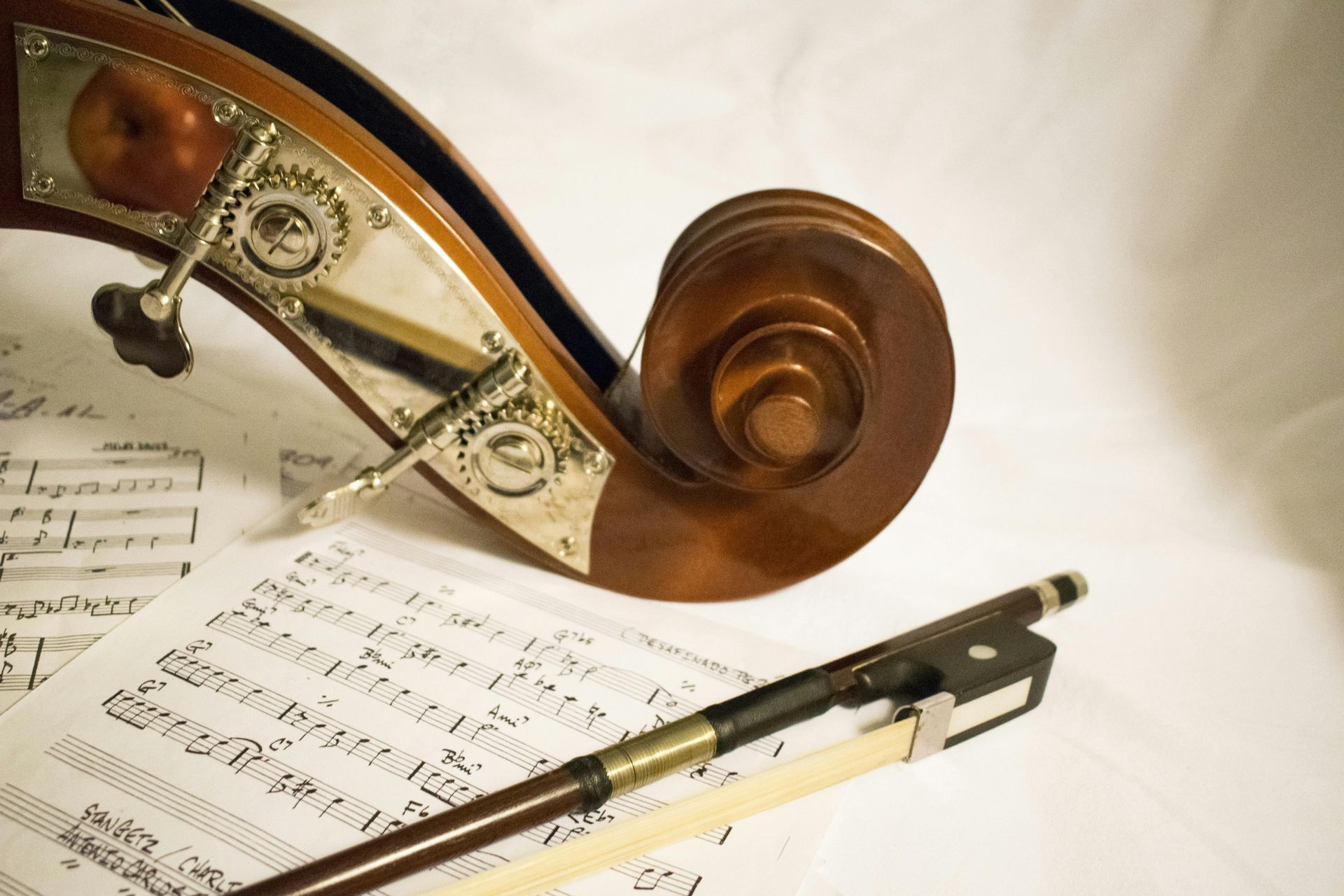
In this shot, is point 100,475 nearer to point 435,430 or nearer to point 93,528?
point 93,528

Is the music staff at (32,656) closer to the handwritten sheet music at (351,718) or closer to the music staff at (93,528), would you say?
the handwritten sheet music at (351,718)

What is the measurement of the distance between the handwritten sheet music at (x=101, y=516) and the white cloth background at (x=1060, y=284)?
0.19 metres

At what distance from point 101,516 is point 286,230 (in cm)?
44

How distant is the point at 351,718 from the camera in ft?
3.47

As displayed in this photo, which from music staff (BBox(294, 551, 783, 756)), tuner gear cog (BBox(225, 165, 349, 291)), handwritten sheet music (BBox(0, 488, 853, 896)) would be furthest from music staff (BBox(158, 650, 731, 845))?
tuner gear cog (BBox(225, 165, 349, 291))

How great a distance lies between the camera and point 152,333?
1.10 m

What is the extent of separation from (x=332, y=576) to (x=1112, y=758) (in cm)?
84

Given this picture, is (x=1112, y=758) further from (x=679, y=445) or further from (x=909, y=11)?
(x=909, y=11)

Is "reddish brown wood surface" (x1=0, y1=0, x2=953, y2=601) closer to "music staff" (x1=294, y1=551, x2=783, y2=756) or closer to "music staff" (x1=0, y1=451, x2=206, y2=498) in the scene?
"music staff" (x1=294, y1=551, x2=783, y2=756)

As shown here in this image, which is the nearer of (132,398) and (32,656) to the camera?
(32,656)

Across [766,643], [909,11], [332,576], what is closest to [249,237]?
[332,576]

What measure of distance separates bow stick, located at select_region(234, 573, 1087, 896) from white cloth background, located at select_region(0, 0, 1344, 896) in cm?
6

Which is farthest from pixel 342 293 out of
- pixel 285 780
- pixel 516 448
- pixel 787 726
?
pixel 787 726

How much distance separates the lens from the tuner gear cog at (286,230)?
1.06m
